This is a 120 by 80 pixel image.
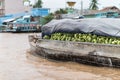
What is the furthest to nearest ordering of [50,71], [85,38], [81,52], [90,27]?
[90,27], [85,38], [81,52], [50,71]

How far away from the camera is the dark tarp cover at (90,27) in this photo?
9516 millimetres

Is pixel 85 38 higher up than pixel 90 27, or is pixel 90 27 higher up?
pixel 90 27

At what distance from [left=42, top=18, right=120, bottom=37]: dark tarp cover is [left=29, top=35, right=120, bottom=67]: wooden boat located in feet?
1.89

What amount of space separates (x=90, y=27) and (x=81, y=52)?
1022 mm

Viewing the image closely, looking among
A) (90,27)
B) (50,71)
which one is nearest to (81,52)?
(90,27)

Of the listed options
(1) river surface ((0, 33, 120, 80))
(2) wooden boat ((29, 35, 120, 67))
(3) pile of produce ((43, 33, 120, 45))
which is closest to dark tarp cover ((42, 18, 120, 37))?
(3) pile of produce ((43, 33, 120, 45))

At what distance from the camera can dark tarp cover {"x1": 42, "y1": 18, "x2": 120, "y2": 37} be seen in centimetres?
952

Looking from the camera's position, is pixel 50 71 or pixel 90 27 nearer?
pixel 50 71

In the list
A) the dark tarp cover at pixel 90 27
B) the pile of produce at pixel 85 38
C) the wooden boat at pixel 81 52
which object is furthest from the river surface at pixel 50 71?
the dark tarp cover at pixel 90 27

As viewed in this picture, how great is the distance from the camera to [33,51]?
1248 cm

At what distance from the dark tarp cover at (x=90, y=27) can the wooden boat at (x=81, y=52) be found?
58cm

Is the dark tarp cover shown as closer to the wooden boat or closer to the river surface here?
the wooden boat

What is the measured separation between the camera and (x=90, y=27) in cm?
996

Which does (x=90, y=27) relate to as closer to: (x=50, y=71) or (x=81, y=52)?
(x=81, y=52)
